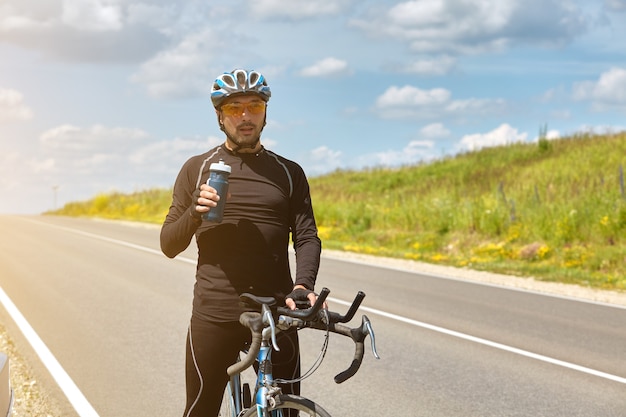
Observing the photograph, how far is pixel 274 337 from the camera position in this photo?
9.68 feet

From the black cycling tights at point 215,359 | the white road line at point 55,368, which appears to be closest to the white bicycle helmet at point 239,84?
the black cycling tights at point 215,359

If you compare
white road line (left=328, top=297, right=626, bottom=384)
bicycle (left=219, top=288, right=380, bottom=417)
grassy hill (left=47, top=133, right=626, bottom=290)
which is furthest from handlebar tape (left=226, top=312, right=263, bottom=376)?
grassy hill (left=47, top=133, right=626, bottom=290)

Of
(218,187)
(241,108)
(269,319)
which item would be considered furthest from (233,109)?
(269,319)

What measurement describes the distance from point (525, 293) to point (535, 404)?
7.32 m

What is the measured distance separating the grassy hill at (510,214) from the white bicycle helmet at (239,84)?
43.1 feet

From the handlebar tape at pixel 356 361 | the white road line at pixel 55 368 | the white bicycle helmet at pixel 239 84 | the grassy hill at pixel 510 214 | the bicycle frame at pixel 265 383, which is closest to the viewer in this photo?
the handlebar tape at pixel 356 361

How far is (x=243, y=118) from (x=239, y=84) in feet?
0.50

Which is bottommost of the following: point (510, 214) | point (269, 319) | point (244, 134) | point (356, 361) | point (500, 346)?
point (500, 346)

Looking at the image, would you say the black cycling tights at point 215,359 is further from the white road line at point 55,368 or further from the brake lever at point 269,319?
the white road line at point 55,368

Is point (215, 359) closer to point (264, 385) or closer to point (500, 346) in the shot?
point (264, 385)

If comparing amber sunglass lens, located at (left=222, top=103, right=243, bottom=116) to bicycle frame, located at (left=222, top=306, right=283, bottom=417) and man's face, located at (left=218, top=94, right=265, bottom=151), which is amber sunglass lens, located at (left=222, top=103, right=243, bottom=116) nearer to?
man's face, located at (left=218, top=94, right=265, bottom=151)

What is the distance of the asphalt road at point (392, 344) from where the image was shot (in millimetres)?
7066

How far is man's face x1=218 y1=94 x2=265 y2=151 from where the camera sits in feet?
12.0

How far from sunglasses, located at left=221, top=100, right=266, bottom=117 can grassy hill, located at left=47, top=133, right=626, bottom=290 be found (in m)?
13.1
